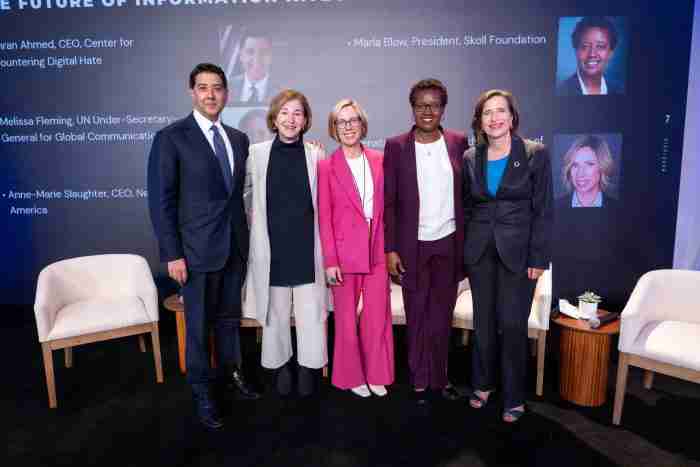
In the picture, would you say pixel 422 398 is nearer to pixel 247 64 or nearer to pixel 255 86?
pixel 255 86

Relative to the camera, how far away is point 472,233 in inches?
104

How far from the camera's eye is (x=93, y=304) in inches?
129

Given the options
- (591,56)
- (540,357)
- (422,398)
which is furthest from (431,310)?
(591,56)

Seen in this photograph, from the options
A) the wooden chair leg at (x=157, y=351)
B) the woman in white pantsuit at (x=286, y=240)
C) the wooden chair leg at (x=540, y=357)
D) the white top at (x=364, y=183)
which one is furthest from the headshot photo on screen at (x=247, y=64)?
the wooden chair leg at (x=540, y=357)

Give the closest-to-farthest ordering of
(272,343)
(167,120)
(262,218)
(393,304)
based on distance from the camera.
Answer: (262,218) → (272,343) → (393,304) → (167,120)

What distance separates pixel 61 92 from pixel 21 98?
1.18ft

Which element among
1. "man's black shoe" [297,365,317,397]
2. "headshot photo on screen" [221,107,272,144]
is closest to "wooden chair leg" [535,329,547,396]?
"man's black shoe" [297,365,317,397]

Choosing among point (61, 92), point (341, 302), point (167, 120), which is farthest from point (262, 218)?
point (61, 92)

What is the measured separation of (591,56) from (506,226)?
2.12 meters

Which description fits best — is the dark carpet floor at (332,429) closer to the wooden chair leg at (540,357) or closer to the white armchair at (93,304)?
the wooden chair leg at (540,357)

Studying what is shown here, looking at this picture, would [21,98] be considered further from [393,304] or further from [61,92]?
[393,304]

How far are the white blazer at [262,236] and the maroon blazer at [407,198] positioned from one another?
1.35 ft

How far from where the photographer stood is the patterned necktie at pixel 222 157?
2.63 meters

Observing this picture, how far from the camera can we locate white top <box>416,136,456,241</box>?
264 cm
